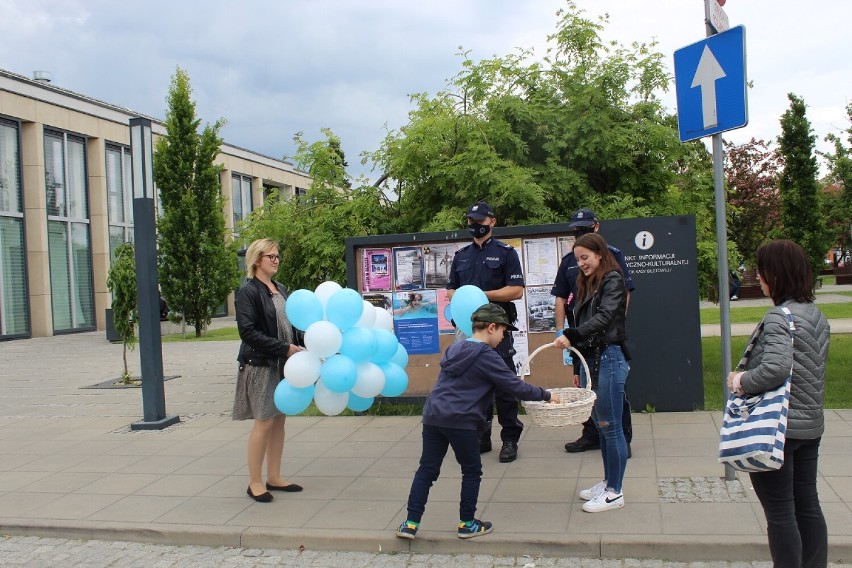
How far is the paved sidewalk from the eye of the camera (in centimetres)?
452

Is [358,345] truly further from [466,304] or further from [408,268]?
[408,268]

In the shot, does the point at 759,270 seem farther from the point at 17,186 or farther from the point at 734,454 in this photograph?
the point at 17,186

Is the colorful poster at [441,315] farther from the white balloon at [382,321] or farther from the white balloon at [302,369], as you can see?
the white balloon at [302,369]

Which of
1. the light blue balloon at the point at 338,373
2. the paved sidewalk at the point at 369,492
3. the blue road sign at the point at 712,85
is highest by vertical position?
the blue road sign at the point at 712,85

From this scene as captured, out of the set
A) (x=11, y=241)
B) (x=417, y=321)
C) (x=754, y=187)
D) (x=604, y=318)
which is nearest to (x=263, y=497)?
(x=604, y=318)

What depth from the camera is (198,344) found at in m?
20.3

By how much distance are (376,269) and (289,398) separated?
3.31 metres

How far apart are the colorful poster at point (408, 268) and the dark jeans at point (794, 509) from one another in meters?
5.09

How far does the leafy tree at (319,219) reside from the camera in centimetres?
927

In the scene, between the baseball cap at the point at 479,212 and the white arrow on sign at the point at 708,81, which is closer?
the white arrow on sign at the point at 708,81

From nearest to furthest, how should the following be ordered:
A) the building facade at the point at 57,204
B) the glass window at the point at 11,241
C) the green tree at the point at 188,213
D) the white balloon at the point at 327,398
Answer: the white balloon at the point at 327,398, the green tree at the point at 188,213, the glass window at the point at 11,241, the building facade at the point at 57,204

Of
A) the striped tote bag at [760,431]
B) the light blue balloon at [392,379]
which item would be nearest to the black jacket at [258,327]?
the light blue balloon at [392,379]

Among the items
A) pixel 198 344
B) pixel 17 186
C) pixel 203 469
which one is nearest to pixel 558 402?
pixel 203 469

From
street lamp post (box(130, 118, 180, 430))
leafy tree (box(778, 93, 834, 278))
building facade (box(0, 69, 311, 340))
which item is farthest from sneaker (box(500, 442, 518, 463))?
leafy tree (box(778, 93, 834, 278))
